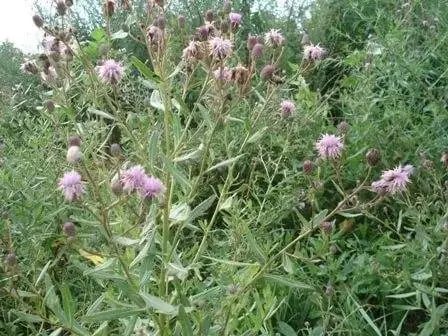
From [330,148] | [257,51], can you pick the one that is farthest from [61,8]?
[330,148]

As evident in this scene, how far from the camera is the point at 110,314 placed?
1.32 meters

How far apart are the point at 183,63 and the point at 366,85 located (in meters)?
1.26

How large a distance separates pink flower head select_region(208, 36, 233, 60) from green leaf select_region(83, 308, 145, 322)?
0.54 m

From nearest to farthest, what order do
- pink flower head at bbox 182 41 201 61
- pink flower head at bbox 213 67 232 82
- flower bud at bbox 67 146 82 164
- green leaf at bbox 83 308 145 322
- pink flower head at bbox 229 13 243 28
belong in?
flower bud at bbox 67 146 82 164 < green leaf at bbox 83 308 145 322 < pink flower head at bbox 213 67 232 82 < pink flower head at bbox 182 41 201 61 < pink flower head at bbox 229 13 243 28

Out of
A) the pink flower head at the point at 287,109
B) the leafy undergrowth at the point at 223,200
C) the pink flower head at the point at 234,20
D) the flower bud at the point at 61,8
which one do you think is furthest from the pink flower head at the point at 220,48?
the flower bud at the point at 61,8

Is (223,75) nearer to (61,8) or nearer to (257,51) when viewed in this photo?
(257,51)

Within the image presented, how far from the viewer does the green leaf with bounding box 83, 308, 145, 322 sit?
4.30 ft

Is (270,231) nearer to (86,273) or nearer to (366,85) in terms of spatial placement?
(366,85)

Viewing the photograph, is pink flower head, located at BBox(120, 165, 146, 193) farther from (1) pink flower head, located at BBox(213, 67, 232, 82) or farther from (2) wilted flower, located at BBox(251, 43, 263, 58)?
(2) wilted flower, located at BBox(251, 43, 263, 58)

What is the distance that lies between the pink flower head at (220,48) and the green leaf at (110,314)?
545 millimetres

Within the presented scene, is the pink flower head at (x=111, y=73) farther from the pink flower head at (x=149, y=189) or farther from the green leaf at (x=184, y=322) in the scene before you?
the green leaf at (x=184, y=322)

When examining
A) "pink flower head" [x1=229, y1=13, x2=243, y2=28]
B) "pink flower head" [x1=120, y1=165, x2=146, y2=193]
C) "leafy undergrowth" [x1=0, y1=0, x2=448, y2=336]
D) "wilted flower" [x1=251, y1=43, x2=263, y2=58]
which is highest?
"pink flower head" [x1=229, y1=13, x2=243, y2=28]

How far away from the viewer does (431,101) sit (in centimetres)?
258

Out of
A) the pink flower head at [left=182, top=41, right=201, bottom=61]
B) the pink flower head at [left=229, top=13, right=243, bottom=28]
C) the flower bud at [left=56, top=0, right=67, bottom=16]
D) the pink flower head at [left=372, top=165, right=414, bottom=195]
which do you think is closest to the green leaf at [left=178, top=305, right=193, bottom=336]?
the pink flower head at [left=372, top=165, right=414, bottom=195]
